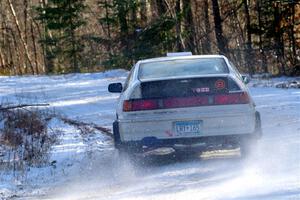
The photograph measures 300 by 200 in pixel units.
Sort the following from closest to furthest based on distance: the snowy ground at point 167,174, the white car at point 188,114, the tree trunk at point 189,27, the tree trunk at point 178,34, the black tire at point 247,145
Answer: the snowy ground at point 167,174 → the white car at point 188,114 → the black tire at point 247,145 → the tree trunk at point 178,34 → the tree trunk at point 189,27

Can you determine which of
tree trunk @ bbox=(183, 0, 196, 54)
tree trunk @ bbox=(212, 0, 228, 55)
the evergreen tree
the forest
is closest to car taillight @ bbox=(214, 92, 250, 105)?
the forest

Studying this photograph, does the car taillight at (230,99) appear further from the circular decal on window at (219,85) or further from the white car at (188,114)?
the circular decal on window at (219,85)

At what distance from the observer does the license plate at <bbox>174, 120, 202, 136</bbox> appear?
331 inches

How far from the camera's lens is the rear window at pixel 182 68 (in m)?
8.86

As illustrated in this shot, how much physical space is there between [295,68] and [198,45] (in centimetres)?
852

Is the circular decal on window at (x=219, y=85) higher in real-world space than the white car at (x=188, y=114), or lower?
higher

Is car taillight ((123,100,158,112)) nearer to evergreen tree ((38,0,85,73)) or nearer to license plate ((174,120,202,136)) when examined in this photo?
license plate ((174,120,202,136))


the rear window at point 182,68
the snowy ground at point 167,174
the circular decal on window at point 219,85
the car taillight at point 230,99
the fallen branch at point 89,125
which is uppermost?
the rear window at point 182,68

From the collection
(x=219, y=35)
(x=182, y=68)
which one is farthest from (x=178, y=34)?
(x=182, y=68)

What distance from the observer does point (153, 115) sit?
8398mm

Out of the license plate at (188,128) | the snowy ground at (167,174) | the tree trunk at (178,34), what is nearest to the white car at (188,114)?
the license plate at (188,128)

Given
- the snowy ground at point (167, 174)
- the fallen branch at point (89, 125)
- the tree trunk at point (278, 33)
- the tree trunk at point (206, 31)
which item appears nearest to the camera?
the snowy ground at point (167, 174)

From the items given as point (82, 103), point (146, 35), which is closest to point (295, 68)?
point (146, 35)

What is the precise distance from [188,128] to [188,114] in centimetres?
19
